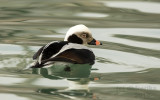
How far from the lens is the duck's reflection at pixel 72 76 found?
6656mm

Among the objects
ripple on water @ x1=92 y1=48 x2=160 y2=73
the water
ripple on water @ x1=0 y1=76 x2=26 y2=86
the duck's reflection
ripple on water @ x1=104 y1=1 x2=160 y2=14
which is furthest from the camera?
ripple on water @ x1=104 y1=1 x2=160 y2=14

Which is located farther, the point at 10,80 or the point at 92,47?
the point at 92,47

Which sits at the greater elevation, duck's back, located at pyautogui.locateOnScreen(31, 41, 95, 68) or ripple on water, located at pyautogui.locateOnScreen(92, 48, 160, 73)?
duck's back, located at pyautogui.locateOnScreen(31, 41, 95, 68)

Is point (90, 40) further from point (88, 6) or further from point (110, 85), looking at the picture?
point (88, 6)

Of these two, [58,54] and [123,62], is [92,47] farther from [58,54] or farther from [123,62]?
[58,54]

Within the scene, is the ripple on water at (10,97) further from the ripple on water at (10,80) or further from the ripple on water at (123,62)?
the ripple on water at (123,62)

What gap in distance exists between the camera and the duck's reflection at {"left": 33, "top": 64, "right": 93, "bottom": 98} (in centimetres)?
666

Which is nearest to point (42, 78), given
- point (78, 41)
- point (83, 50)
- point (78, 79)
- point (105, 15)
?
point (78, 79)

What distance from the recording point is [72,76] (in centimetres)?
747

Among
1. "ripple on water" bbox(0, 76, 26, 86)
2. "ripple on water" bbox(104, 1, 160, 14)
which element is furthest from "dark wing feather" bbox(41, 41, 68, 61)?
"ripple on water" bbox(104, 1, 160, 14)

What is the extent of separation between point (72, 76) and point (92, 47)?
1904 millimetres

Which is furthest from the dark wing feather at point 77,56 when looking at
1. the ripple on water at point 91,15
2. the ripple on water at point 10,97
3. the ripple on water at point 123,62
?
the ripple on water at point 91,15

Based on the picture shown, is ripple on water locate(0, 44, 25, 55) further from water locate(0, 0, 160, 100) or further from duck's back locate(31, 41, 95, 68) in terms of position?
duck's back locate(31, 41, 95, 68)

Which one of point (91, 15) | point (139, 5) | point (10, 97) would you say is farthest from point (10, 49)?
point (139, 5)
